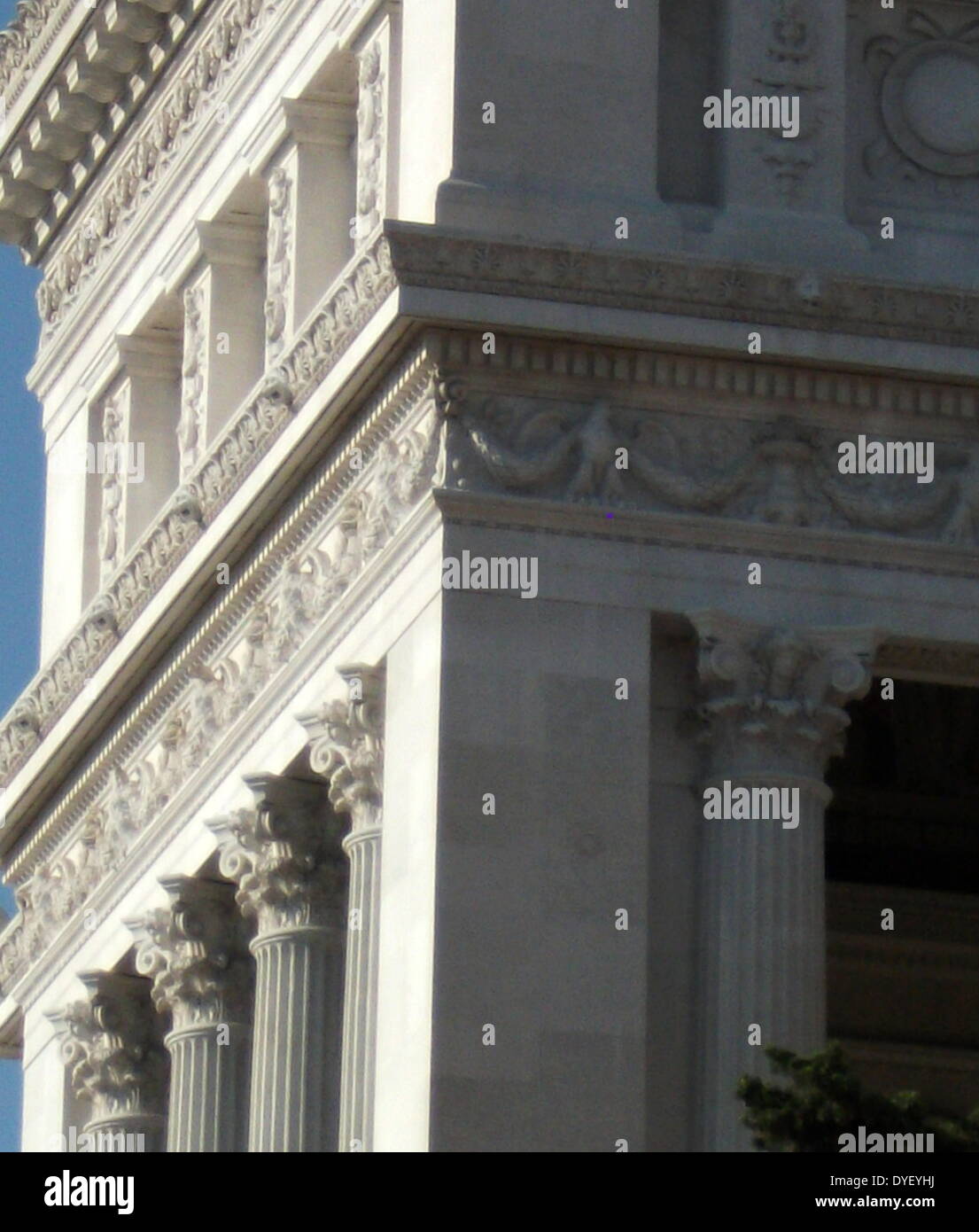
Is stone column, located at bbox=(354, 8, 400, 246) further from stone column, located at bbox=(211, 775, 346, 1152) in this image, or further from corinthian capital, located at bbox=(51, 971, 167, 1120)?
corinthian capital, located at bbox=(51, 971, 167, 1120)

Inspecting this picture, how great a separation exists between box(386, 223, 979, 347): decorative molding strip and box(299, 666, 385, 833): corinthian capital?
147 inches

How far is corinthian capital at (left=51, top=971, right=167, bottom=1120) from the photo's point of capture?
5869 cm

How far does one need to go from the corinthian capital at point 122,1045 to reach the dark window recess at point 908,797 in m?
7.37

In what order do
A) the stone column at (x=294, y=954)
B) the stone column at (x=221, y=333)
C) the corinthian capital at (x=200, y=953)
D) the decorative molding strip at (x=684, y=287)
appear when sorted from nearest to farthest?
the decorative molding strip at (x=684, y=287)
the stone column at (x=294, y=954)
the corinthian capital at (x=200, y=953)
the stone column at (x=221, y=333)

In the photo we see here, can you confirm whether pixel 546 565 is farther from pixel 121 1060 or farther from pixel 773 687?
pixel 121 1060

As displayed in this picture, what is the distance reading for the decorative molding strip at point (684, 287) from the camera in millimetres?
49250

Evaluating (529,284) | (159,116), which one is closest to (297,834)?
(529,284)

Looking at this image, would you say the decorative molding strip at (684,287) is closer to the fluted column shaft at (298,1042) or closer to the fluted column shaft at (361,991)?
the fluted column shaft at (361,991)

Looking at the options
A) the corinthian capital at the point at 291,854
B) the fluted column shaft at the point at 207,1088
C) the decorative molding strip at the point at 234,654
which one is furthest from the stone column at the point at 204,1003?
the corinthian capital at the point at 291,854

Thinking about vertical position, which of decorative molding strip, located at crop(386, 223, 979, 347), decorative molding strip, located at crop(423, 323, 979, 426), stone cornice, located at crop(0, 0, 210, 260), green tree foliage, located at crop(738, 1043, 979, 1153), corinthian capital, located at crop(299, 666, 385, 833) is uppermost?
stone cornice, located at crop(0, 0, 210, 260)

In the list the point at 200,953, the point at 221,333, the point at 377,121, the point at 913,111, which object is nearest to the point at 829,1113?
the point at 913,111

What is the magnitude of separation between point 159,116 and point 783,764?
14341mm

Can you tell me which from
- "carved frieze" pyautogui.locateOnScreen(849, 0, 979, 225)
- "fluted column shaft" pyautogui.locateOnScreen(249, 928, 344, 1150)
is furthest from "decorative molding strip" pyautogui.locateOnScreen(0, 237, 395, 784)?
"carved frieze" pyautogui.locateOnScreen(849, 0, 979, 225)

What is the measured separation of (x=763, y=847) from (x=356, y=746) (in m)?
4.00
